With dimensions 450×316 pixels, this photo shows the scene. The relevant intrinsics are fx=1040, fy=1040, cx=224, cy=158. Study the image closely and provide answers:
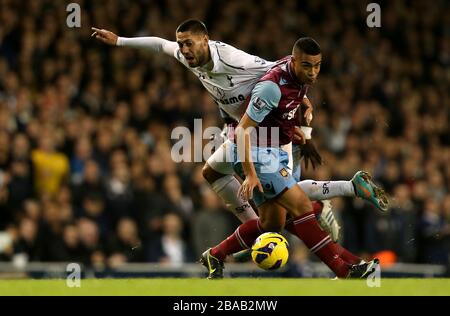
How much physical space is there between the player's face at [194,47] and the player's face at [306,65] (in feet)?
2.66

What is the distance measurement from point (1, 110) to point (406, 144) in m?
5.95

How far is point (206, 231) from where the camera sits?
12.3m

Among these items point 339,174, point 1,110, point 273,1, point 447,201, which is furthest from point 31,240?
point 273,1

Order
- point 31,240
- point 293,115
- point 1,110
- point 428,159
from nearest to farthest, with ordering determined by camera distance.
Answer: point 293,115 < point 31,240 < point 1,110 < point 428,159

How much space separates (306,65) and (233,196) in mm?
1469

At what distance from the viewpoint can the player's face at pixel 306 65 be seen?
830 centimetres

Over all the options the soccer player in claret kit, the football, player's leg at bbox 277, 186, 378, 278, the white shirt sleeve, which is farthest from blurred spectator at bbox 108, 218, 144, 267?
player's leg at bbox 277, 186, 378, 278

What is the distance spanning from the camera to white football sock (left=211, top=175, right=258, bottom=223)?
359 inches

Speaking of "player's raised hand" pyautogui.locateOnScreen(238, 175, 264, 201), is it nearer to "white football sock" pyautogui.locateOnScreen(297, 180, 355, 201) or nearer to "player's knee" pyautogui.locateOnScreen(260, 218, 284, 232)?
"player's knee" pyautogui.locateOnScreen(260, 218, 284, 232)

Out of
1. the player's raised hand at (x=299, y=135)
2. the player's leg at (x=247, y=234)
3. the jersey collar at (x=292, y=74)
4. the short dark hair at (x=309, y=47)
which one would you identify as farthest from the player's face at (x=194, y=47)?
the player's leg at (x=247, y=234)

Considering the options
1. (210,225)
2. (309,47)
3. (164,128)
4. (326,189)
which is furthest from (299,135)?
(164,128)

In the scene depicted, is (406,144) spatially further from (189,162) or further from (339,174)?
(189,162)

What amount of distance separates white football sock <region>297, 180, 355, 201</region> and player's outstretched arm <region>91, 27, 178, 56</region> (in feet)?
5.56

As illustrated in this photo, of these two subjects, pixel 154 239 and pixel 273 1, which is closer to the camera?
pixel 154 239
